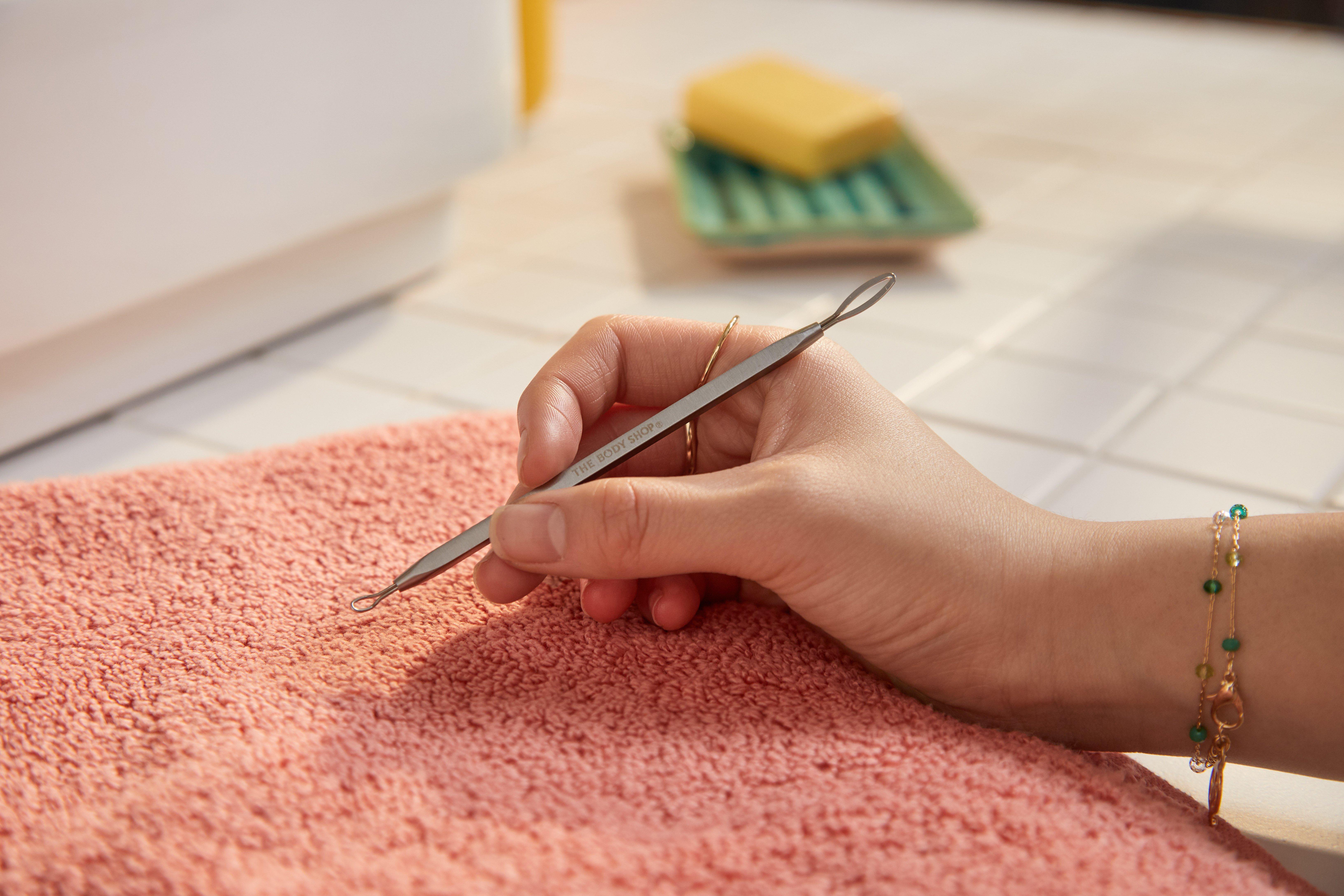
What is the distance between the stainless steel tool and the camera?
1.45 ft

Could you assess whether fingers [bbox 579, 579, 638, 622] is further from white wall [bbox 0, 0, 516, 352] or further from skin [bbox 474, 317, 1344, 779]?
white wall [bbox 0, 0, 516, 352]

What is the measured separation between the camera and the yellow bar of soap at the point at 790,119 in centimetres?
112

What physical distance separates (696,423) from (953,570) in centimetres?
14

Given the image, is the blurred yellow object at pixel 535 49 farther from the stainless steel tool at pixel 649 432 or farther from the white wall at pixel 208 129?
the stainless steel tool at pixel 649 432

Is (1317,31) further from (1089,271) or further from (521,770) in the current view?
(521,770)

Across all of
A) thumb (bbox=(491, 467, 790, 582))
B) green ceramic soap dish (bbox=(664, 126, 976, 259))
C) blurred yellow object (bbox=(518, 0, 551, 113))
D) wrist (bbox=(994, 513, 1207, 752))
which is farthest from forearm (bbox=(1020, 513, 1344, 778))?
blurred yellow object (bbox=(518, 0, 551, 113))

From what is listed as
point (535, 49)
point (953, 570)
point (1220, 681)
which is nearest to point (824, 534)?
point (953, 570)

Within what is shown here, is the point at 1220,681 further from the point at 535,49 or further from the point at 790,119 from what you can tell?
the point at 535,49

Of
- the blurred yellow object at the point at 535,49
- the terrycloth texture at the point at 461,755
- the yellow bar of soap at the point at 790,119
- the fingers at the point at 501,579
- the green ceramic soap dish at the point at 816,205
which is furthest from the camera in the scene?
the blurred yellow object at the point at 535,49

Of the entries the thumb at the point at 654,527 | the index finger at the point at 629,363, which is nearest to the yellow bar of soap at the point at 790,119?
the index finger at the point at 629,363

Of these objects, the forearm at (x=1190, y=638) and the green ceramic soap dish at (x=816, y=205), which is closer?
the forearm at (x=1190, y=638)

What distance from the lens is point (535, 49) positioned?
1.40 meters

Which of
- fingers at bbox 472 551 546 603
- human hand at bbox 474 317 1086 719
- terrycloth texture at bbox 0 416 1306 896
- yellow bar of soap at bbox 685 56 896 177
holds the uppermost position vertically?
yellow bar of soap at bbox 685 56 896 177

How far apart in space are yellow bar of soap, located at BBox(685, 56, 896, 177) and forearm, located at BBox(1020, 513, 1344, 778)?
75 cm
